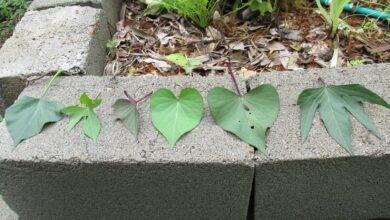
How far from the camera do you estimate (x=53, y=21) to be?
1.65 m

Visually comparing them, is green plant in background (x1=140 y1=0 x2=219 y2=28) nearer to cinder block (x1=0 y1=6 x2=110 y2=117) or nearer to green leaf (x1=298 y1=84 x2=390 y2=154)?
cinder block (x1=0 y1=6 x2=110 y2=117)

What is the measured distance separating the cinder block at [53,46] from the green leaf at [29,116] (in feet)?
0.59

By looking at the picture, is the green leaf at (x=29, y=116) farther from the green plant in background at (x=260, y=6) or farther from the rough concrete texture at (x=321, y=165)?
the green plant in background at (x=260, y=6)

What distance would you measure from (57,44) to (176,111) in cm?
62

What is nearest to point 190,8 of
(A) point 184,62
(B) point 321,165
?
(A) point 184,62

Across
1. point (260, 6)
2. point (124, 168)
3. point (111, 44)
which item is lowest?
point (124, 168)

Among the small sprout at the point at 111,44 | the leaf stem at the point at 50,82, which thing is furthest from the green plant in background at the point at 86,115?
the small sprout at the point at 111,44

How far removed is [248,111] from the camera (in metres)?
1.23

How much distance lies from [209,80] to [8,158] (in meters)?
0.68

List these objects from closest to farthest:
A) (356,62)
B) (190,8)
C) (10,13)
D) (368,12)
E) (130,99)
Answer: (130,99)
(356,62)
(190,8)
(368,12)
(10,13)

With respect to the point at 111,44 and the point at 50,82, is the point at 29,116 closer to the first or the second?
the point at 50,82

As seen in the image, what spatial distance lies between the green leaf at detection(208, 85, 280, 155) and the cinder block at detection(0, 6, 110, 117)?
21.7 inches

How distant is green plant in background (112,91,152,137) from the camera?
4.01 feet

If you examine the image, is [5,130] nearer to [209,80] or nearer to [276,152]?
[209,80]
